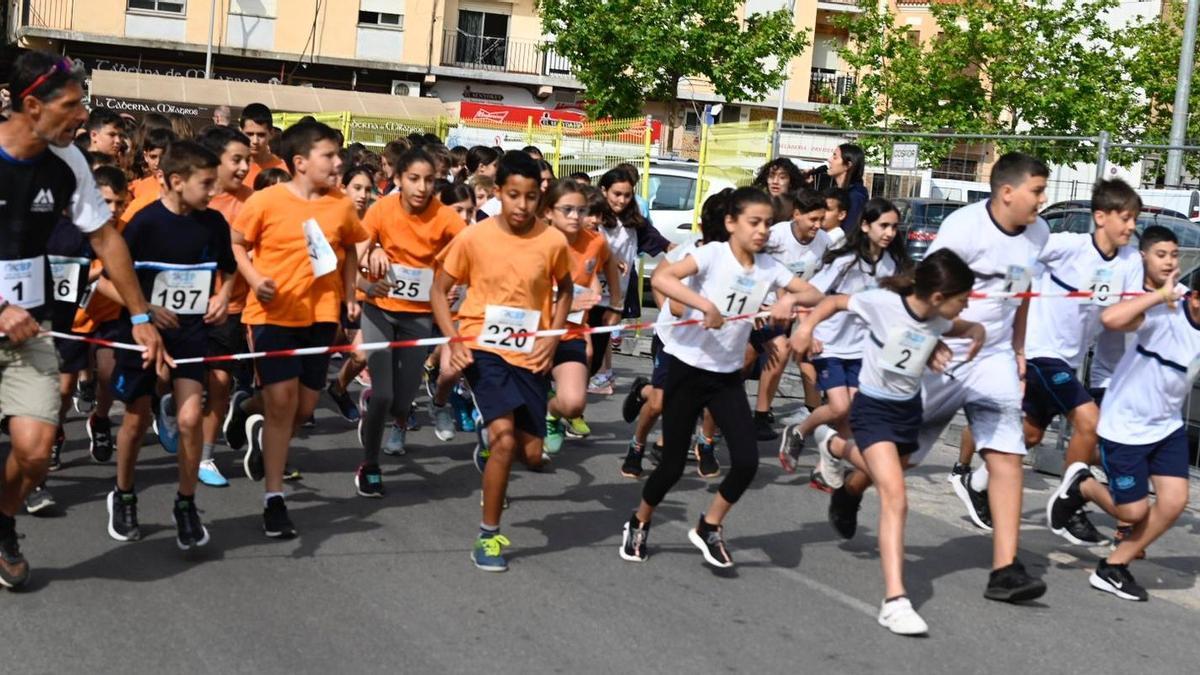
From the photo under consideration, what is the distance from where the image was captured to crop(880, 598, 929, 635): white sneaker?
20.5 feet

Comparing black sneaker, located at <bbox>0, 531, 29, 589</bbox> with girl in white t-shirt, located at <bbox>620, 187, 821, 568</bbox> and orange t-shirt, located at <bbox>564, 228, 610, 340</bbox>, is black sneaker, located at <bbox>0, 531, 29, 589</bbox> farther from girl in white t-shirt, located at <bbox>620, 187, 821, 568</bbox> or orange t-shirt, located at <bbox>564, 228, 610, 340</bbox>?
orange t-shirt, located at <bbox>564, 228, 610, 340</bbox>

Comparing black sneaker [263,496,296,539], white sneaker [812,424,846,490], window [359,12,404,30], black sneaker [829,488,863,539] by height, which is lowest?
black sneaker [263,496,296,539]

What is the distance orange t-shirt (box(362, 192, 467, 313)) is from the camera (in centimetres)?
855

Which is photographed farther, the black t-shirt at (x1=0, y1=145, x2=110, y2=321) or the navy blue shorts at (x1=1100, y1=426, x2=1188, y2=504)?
the navy blue shorts at (x1=1100, y1=426, x2=1188, y2=504)

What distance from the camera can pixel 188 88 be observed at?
133 feet

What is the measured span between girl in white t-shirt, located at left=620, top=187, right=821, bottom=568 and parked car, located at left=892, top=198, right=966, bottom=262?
684 cm

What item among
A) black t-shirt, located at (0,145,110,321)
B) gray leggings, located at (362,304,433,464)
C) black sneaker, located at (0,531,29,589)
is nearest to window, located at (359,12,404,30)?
gray leggings, located at (362,304,433,464)

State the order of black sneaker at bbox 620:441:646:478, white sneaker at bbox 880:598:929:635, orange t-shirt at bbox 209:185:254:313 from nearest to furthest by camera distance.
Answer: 1. white sneaker at bbox 880:598:929:635
2. orange t-shirt at bbox 209:185:254:313
3. black sneaker at bbox 620:441:646:478

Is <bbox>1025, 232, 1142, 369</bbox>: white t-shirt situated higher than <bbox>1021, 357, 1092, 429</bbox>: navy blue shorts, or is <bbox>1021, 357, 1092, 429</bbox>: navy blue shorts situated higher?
<bbox>1025, 232, 1142, 369</bbox>: white t-shirt

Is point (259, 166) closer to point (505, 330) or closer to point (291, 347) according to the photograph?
point (291, 347)

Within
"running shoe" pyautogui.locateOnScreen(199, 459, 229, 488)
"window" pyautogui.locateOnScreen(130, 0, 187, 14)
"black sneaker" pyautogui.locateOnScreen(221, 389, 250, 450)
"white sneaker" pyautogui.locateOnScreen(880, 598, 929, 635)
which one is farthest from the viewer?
"window" pyautogui.locateOnScreen(130, 0, 187, 14)

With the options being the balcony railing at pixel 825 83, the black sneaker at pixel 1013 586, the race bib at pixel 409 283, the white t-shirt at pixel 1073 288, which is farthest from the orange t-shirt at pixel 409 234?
the balcony railing at pixel 825 83

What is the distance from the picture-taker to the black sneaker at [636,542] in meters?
7.23

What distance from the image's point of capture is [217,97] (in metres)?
40.9
